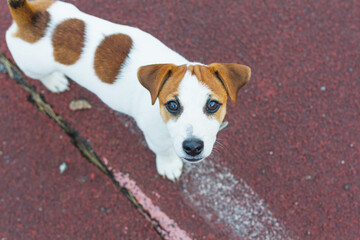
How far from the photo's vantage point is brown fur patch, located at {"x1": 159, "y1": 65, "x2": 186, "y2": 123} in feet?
8.13

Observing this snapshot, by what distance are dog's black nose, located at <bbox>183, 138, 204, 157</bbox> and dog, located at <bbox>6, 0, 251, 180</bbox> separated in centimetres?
6

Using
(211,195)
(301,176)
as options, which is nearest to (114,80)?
(211,195)

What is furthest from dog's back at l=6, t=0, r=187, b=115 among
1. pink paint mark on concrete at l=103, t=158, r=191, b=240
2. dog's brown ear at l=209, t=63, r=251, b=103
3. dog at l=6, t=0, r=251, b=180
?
pink paint mark on concrete at l=103, t=158, r=191, b=240

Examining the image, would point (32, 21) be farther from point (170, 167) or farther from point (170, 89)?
point (170, 167)

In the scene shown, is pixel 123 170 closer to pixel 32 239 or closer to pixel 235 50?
pixel 32 239

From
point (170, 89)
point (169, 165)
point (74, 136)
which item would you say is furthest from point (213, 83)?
point (74, 136)

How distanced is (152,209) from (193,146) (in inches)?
67.3

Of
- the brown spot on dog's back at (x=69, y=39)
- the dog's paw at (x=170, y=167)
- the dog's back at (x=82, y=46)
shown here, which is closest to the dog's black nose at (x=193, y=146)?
the dog's back at (x=82, y=46)

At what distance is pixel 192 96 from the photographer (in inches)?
94.8

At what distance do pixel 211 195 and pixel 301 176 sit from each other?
1.11 meters

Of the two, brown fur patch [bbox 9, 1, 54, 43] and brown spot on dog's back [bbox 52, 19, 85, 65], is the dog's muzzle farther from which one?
brown fur patch [bbox 9, 1, 54, 43]

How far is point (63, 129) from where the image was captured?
4078 mm

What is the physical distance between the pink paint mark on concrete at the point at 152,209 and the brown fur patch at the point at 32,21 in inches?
65.5

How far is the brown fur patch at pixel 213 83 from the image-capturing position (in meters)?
2.47
